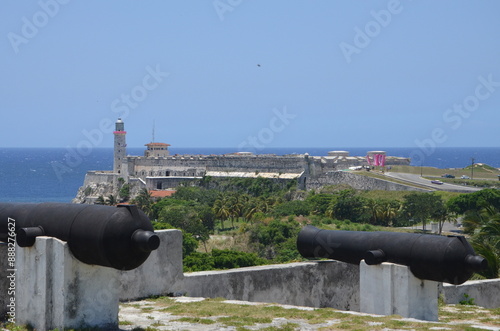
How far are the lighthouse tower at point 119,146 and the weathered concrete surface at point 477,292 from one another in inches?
3059

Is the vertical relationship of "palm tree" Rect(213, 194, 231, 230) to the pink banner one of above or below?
below

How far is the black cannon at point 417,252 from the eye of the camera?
6.29 meters

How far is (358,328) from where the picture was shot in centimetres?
578

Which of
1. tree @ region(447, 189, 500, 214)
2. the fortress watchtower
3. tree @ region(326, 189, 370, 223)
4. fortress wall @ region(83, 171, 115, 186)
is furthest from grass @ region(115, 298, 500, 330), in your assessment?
the fortress watchtower

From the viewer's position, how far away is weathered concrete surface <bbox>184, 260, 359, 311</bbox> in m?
8.27

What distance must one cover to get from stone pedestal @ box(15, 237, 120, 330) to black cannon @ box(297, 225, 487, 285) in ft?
7.86

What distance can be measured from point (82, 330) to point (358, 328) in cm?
199

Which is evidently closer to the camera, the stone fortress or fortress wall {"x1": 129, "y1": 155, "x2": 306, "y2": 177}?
the stone fortress

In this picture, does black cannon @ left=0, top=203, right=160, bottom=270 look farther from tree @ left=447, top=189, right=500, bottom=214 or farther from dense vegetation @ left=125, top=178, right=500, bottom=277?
tree @ left=447, top=189, right=500, bottom=214

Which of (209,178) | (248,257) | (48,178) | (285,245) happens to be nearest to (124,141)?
(209,178)

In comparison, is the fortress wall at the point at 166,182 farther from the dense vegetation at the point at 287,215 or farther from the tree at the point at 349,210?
the tree at the point at 349,210

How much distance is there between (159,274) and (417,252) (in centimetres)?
262

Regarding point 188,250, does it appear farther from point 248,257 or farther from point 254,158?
point 254,158

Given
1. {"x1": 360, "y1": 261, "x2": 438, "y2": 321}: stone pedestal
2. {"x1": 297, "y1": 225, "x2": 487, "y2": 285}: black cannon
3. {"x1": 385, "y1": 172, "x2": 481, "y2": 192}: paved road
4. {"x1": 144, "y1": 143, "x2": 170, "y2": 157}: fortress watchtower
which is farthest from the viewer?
{"x1": 144, "y1": 143, "x2": 170, "y2": 157}: fortress watchtower
